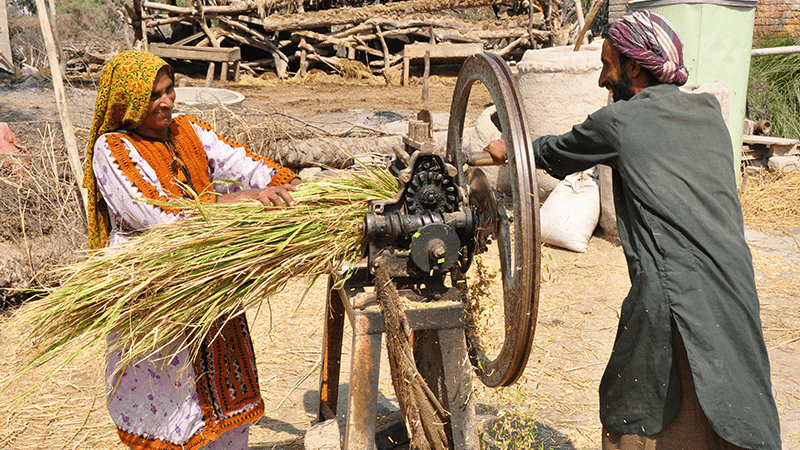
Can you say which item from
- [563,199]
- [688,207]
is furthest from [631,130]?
[563,199]

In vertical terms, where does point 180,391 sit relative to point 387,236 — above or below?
below

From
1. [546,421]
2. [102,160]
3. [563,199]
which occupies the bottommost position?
[546,421]

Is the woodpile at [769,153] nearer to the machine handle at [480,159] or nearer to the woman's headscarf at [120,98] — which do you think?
the machine handle at [480,159]

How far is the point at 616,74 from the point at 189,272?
1564 millimetres

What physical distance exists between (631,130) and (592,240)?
407cm

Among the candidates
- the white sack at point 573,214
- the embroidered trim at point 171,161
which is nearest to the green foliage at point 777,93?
the white sack at point 573,214

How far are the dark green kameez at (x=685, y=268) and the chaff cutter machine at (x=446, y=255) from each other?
40 cm

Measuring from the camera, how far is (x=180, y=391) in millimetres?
2439

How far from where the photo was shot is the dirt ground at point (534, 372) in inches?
128

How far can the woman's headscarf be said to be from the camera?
2.31 meters

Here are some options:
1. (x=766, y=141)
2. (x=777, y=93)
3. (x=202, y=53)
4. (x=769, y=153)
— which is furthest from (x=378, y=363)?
(x=202, y=53)

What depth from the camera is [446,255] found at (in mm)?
2049

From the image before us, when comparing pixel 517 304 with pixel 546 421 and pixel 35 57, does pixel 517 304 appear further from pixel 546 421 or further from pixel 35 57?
pixel 35 57

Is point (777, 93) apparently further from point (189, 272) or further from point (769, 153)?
point (189, 272)
